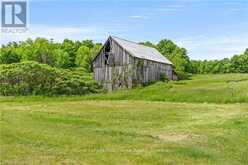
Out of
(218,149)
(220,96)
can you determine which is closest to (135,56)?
(220,96)

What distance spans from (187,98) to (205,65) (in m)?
101

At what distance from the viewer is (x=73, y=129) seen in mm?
19922

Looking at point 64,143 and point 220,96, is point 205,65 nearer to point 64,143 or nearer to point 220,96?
point 220,96

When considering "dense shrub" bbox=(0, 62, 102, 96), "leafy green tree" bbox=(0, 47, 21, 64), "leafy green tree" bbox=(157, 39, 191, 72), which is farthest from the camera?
"leafy green tree" bbox=(157, 39, 191, 72)

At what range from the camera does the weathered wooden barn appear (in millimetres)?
62875

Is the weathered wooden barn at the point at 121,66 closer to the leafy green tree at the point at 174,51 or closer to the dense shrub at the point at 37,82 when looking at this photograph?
the dense shrub at the point at 37,82

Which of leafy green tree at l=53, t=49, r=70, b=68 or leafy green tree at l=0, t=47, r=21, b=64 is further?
leafy green tree at l=53, t=49, r=70, b=68

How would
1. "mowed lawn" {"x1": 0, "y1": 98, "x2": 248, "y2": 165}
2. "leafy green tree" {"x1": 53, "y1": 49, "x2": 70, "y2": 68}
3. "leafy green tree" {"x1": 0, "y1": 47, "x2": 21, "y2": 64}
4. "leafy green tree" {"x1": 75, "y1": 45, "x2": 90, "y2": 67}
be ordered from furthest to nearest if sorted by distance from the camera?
"leafy green tree" {"x1": 75, "y1": 45, "x2": 90, "y2": 67} → "leafy green tree" {"x1": 53, "y1": 49, "x2": 70, "y2": 68} → "leafy green tree" {"x1": 0, "y1": 47, "x2": 21, "y2": 64} → "mowed lawn" {"x1": 0, "y1": 98, "x2": 248, "y2": 165}

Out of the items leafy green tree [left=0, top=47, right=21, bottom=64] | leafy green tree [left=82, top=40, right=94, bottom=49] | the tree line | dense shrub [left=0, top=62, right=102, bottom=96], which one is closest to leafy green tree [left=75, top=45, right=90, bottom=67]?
the tree line

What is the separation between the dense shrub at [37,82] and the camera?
5591cm

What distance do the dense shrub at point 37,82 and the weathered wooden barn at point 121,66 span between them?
217 inches

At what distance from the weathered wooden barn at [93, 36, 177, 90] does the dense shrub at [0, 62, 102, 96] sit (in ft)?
18.1

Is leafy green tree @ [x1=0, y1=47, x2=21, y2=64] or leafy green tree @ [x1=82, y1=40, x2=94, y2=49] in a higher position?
leafy green tree @ [x1=82, y1=40, x2=94, y2=49]

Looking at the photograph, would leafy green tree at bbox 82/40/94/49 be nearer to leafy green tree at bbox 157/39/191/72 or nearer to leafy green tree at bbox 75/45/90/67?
leafy green tree at bbox 75/45/90/67
